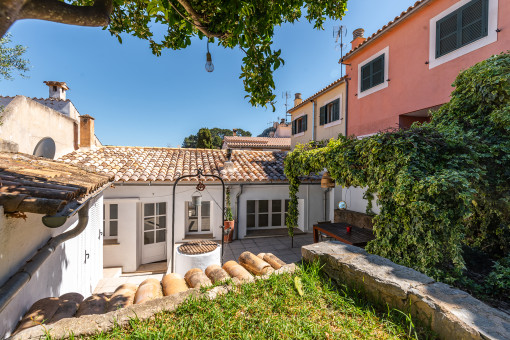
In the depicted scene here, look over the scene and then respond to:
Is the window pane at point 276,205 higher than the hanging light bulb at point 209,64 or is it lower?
lower

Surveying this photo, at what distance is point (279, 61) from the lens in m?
3.71

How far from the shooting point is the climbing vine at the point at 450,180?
11.4ft

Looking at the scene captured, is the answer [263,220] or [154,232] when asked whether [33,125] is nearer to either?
[154,232]

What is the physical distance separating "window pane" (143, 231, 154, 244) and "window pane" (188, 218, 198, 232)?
1480mm

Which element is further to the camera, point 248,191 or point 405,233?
point 248,191

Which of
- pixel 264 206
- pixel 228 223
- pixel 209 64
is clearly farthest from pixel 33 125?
pixel 264 206

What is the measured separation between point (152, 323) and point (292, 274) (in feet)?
5.97

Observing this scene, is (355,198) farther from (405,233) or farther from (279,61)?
(279,61)

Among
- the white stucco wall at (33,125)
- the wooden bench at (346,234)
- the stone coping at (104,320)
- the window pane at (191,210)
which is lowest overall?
the wooden bench at (346,234)

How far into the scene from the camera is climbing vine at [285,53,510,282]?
137 inches

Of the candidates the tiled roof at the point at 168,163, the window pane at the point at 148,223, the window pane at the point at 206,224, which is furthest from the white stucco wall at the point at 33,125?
the window pane at the point at 206,224

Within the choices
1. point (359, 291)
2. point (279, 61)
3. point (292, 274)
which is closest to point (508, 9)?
point (279, 61)

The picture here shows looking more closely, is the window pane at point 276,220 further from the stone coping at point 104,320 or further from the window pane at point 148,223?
the stone coping at point 104,320

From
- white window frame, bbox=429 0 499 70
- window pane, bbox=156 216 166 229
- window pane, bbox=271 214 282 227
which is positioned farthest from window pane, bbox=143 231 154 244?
white window frame, bbox=429 0 499 70
